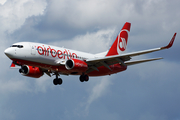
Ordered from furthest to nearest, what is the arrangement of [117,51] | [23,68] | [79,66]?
1. [117,51]
2. [23,68]
3. [79,66]

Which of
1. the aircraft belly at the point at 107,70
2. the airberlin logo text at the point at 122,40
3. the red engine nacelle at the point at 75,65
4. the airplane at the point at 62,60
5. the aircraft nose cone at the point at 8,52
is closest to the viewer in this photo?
the aircraft nose cone at the point at 8,52

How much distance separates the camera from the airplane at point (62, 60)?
150 ft

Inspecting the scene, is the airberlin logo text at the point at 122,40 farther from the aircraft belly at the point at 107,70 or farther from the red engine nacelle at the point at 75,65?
the red engine nacelle at the point at 75,65

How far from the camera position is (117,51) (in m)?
58.9

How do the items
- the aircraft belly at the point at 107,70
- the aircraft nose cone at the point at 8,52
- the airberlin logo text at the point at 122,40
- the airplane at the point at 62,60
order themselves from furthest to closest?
1. the airberlin logo text at the point at 122,40
2. the aircraft belly at the point at 107,70
3. the airplane at the point at 62,60
4. the aircraft nose cone at the point at 8,52

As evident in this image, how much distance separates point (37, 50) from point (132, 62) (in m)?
17.5

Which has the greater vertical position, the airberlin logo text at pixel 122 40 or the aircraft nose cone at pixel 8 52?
the airberlin logo text at pixel 122 40

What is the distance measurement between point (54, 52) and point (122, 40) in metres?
16.8

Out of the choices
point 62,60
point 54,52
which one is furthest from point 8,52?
point 62,60

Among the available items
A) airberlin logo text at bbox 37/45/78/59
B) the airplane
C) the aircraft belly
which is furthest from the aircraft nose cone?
the aircraft belly

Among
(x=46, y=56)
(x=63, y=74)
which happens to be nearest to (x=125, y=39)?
(x=63, y=74)

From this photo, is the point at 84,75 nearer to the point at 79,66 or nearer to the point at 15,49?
the point at 79,66

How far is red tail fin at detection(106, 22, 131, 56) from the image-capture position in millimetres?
58450

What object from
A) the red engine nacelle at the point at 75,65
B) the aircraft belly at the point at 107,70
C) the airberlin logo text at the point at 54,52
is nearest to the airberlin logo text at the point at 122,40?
the aircraft belly at the point at 107,70
